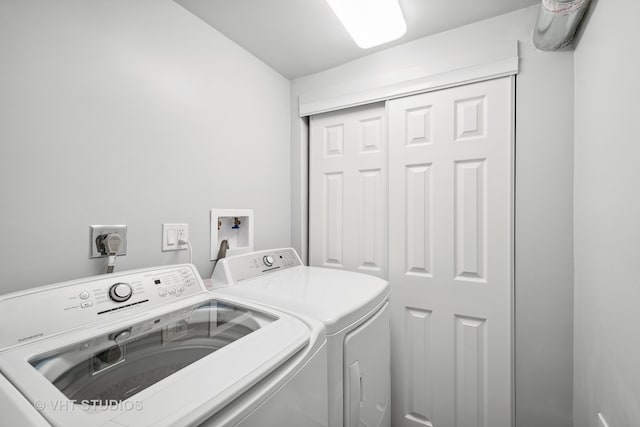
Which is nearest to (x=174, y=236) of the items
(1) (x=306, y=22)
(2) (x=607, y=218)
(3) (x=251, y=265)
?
(3) (x=251, y=265)

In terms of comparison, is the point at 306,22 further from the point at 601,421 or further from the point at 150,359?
the point at 601,421

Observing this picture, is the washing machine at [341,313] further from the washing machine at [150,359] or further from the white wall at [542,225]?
the white wall at [542,225]

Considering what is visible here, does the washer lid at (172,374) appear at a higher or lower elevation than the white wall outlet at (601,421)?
higher

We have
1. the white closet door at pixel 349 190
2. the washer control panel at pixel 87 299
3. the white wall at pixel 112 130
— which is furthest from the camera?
the white closet door at pixel 349 190

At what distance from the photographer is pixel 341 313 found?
3.09ft

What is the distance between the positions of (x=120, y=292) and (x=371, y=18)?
154cm

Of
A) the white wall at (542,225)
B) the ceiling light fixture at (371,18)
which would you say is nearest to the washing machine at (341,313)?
the white wall at (542,225)

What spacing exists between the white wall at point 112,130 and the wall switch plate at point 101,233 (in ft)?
0.07

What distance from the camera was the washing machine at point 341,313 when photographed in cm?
93

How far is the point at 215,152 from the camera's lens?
5.08 feet

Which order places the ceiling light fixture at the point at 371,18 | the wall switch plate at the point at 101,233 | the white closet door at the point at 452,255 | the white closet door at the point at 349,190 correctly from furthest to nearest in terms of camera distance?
the white closet door at the point at 349,190, the white closet door at the point at 452,255, the ceiling light fixture at the point at 371,18, the wall switch plate at the point at 101,233

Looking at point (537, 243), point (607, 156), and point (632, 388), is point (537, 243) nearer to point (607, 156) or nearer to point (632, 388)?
point (607, 156)

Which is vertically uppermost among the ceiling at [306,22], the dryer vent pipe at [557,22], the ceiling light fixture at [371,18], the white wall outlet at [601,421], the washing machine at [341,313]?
the ceiling at [306,22]

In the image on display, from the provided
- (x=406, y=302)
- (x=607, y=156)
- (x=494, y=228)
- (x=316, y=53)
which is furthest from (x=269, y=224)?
(x=607, y=156)
